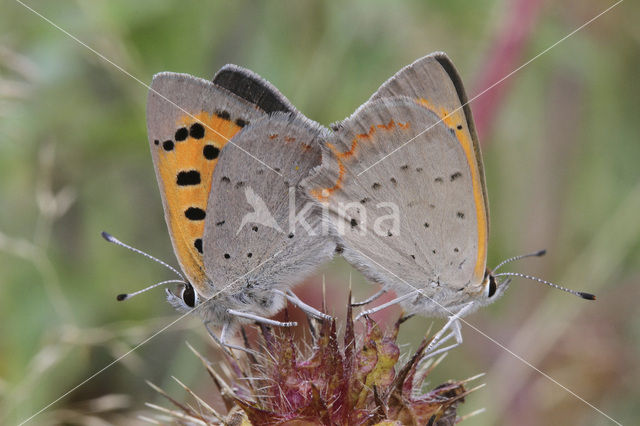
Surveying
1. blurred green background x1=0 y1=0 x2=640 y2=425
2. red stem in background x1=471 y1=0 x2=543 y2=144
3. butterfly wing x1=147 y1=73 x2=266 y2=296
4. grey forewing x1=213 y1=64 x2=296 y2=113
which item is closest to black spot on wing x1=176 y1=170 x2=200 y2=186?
butterfly wing x1=147 y1=73 x2=266 y2=296

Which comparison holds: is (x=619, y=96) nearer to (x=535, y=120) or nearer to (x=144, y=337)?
(x=535, y=120)

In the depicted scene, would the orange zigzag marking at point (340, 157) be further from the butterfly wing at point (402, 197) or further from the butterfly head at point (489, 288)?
the butterfly head at point (489, 288)

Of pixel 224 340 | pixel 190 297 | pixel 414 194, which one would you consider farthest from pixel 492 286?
pixel 190 297

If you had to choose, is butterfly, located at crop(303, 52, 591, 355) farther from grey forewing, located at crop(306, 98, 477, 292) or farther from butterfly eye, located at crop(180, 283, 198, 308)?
butterfly eye, located at crop(180, 283, 198, 308)

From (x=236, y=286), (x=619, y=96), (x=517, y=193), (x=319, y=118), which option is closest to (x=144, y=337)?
(x=236, y=286)

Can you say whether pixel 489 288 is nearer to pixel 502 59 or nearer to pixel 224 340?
pixel 224 340
